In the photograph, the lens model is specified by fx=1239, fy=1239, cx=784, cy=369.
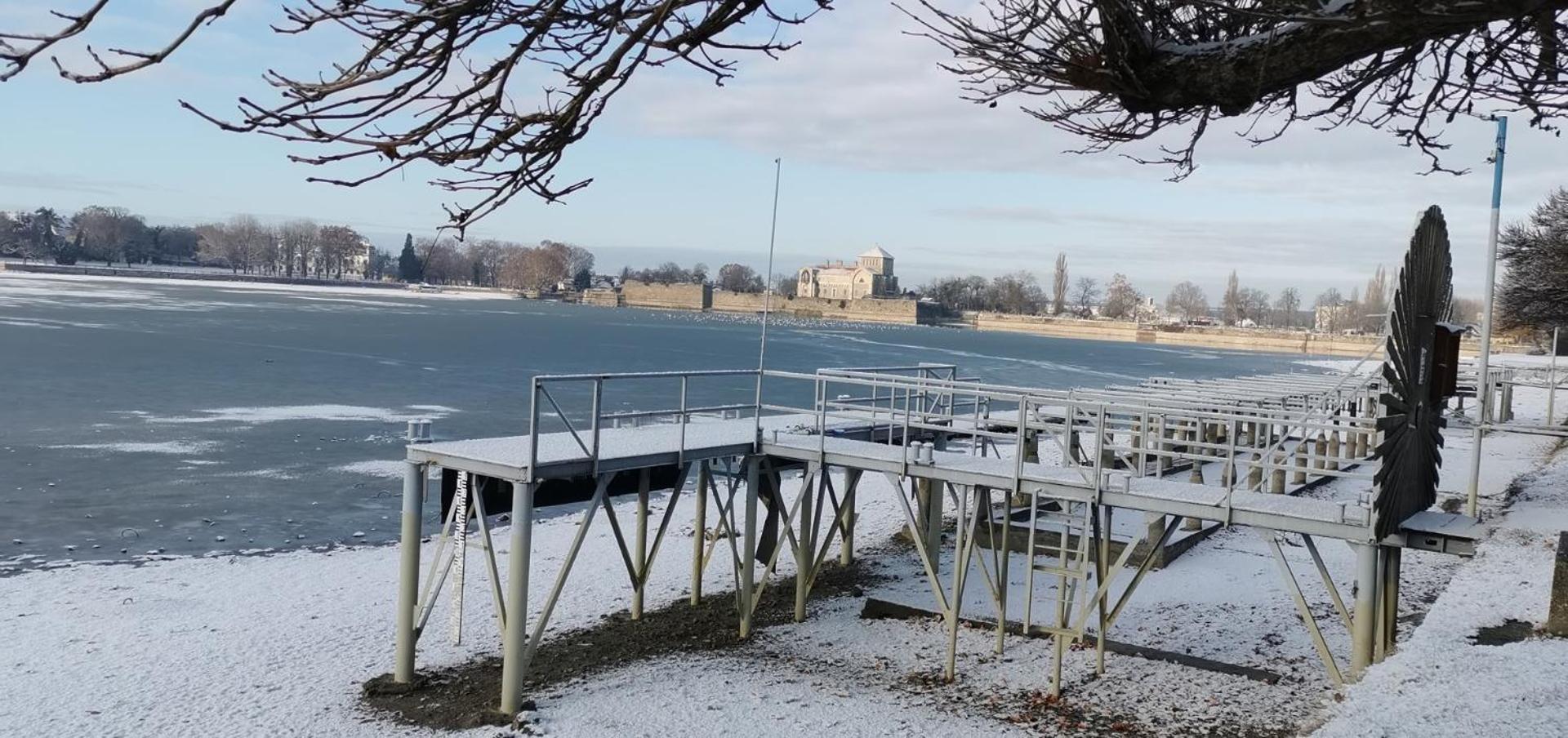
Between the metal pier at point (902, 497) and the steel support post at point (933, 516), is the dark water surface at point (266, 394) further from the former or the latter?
the steel support post at point (933, 516)

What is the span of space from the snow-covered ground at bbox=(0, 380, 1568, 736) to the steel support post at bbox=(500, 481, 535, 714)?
1.32ft

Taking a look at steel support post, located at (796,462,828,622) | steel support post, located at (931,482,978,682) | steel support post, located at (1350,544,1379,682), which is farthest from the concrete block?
steel support post, located at (796,462,828,622)

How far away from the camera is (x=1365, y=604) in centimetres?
1210

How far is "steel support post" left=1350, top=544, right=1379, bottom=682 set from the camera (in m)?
12.1

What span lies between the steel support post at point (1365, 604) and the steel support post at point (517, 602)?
834 centimetres

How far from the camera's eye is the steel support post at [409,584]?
1386cm

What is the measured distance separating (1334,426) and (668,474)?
8408 mm

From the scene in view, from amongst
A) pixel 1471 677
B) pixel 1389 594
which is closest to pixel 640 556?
pixel 1389 594

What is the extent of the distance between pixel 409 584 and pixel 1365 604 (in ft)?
33.0

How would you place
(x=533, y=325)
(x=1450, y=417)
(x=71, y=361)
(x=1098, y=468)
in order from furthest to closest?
(x=533, y=325), (x=71, y=361), (x=1450, y=417), (x=1098, y=468)

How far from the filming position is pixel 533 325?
129000 millimetres

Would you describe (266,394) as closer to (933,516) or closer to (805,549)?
(933,516)

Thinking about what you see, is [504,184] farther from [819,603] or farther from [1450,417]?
[1450,417]

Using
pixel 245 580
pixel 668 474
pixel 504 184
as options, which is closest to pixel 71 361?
pixel 245 580
